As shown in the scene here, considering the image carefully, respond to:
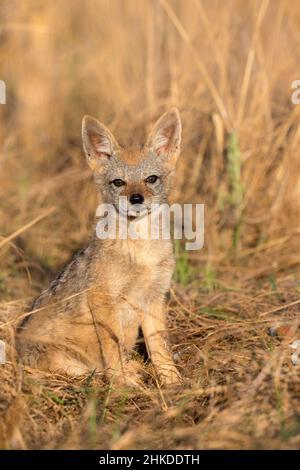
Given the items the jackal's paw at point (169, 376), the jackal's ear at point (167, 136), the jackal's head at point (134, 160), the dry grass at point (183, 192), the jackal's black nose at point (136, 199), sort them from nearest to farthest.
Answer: the dry grass at point (183, 192), the jackal's paw at point (169, 376), the jackal's black nose at point (136, 199), the jackal's head at point (134, 160), the jackal's ear at point (167, 136)

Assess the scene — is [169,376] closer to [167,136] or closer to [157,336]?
[157,336]

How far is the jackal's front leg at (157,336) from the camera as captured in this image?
4.66 m

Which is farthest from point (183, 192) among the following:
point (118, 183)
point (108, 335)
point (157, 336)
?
point (108, 335)

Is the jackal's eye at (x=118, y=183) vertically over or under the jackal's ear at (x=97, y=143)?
under

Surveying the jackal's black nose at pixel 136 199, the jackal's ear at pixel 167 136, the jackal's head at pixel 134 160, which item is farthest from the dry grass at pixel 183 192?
the jackal's ear at pixel 167 136

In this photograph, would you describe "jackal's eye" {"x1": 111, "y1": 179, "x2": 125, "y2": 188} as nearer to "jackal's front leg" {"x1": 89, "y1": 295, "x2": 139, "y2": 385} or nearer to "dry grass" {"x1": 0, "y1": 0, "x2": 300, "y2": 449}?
"dry grass" {"x1": 0, "y1": 0, "x2": 300, "y2": 449}

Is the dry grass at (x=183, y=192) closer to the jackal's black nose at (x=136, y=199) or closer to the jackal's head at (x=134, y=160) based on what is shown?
the jackal's head at (x=134, y=160)

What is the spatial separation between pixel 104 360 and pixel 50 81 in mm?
6227

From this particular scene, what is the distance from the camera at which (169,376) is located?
445 centimetres

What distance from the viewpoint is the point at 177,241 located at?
6.47 meters

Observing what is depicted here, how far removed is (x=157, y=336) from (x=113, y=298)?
44 centimetres
